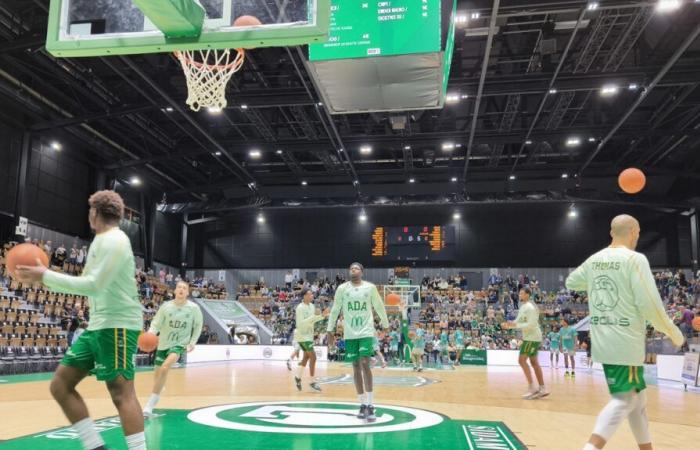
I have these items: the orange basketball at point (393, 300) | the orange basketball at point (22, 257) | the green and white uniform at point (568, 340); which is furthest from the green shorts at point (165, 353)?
the orange basketball at point (393, 300)

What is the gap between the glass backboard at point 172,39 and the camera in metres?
6.33

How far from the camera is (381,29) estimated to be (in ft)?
27.1

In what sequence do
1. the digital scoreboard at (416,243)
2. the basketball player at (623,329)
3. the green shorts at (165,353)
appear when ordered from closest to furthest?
the basketball player at (623,329)
the green shorts at (165,353)
the digital scoreboard at (416,243)

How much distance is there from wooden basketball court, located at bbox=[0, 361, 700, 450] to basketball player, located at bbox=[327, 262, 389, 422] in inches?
45.2

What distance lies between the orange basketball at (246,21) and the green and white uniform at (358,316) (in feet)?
11.5

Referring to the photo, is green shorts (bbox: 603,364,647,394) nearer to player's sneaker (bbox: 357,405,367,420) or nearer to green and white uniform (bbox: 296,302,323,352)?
player's sneaker (bbox: 357,405,367,420)

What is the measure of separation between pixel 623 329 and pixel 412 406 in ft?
16.1

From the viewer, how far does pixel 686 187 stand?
33.0m

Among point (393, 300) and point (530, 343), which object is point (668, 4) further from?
point (393, 300)

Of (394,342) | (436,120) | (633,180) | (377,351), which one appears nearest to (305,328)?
(377,351)

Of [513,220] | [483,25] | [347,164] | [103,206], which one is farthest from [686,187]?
[103,206]

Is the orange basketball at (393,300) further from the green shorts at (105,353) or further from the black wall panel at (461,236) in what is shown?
the green shorts at (105,353)

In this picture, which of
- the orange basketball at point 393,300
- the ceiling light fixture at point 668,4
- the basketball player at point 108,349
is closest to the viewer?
the basketball player at point 108,349

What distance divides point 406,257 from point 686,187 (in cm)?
1657
